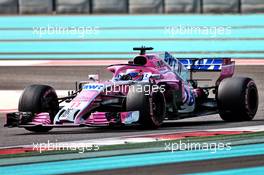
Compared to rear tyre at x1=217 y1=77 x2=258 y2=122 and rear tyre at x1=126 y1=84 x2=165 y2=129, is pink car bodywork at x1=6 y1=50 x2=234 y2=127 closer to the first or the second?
rear tyre at x1=126 y1=84 x2=165 y2=129


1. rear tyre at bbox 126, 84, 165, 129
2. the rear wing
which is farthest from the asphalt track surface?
the rear wing

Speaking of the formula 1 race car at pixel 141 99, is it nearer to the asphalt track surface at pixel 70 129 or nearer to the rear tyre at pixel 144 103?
the rear tyre at pixel 144 103

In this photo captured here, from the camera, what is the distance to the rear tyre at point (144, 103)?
12.3m

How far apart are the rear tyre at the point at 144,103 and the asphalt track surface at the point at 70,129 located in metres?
0.14

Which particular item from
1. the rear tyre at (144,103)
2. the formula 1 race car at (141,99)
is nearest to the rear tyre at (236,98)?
the formula 1 race car at (141,99)

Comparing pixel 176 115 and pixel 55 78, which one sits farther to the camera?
pixel 55 78

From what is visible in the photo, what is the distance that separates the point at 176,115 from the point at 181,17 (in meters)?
19.6

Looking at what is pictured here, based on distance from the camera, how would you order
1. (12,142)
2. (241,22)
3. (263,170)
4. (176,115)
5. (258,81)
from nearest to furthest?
(263,170) < (12,142) < (176,115) < (258,81) < (241,22)

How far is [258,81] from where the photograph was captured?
64.7 feet

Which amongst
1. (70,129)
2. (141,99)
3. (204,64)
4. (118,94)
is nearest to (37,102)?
(70,129)

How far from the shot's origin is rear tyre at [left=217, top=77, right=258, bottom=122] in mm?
13555

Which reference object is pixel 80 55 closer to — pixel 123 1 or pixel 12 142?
pixel 123 1

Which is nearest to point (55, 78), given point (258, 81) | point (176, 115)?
point (258, 81)

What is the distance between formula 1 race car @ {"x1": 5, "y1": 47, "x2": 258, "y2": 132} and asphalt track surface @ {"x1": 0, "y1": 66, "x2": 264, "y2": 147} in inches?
6.7
